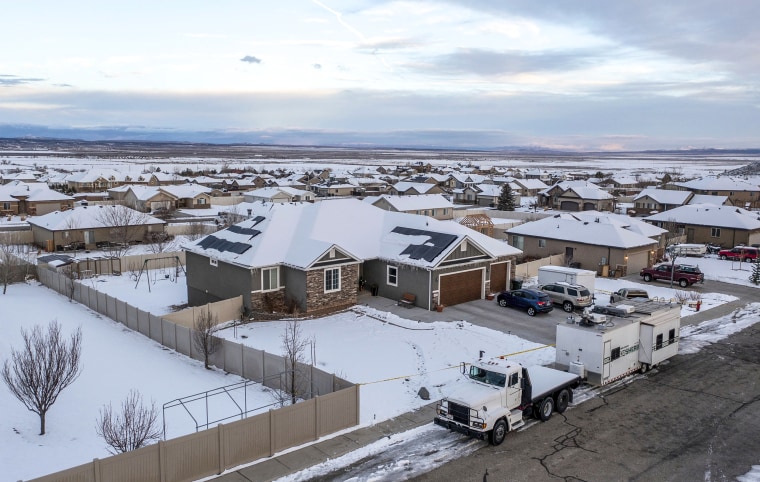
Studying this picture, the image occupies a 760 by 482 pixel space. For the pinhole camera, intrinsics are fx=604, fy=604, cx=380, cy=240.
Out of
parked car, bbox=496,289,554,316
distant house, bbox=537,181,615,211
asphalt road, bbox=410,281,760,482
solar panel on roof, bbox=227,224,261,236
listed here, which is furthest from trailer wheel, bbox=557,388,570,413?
distant house, bbox=537,181,615,211

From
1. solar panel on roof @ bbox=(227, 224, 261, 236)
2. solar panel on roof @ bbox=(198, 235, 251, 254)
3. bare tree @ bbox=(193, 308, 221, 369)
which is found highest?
solar panel on roof @ bbox=(227, 224, 261, 236)

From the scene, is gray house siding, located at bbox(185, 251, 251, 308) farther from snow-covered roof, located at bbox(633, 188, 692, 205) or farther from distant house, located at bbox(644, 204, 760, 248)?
snow-covered roof, located at bbox(633, 188, 692, 205)

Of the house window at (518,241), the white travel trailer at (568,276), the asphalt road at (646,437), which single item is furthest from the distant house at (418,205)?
the asphalt road at (646,437)

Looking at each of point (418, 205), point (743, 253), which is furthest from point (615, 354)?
point (418, 205)

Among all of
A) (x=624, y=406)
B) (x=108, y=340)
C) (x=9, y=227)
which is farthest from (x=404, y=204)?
(x=624, y=406)

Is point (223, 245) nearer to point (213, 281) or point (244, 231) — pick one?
point (244, 231)

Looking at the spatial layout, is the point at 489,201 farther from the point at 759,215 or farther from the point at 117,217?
the point at 117,217
